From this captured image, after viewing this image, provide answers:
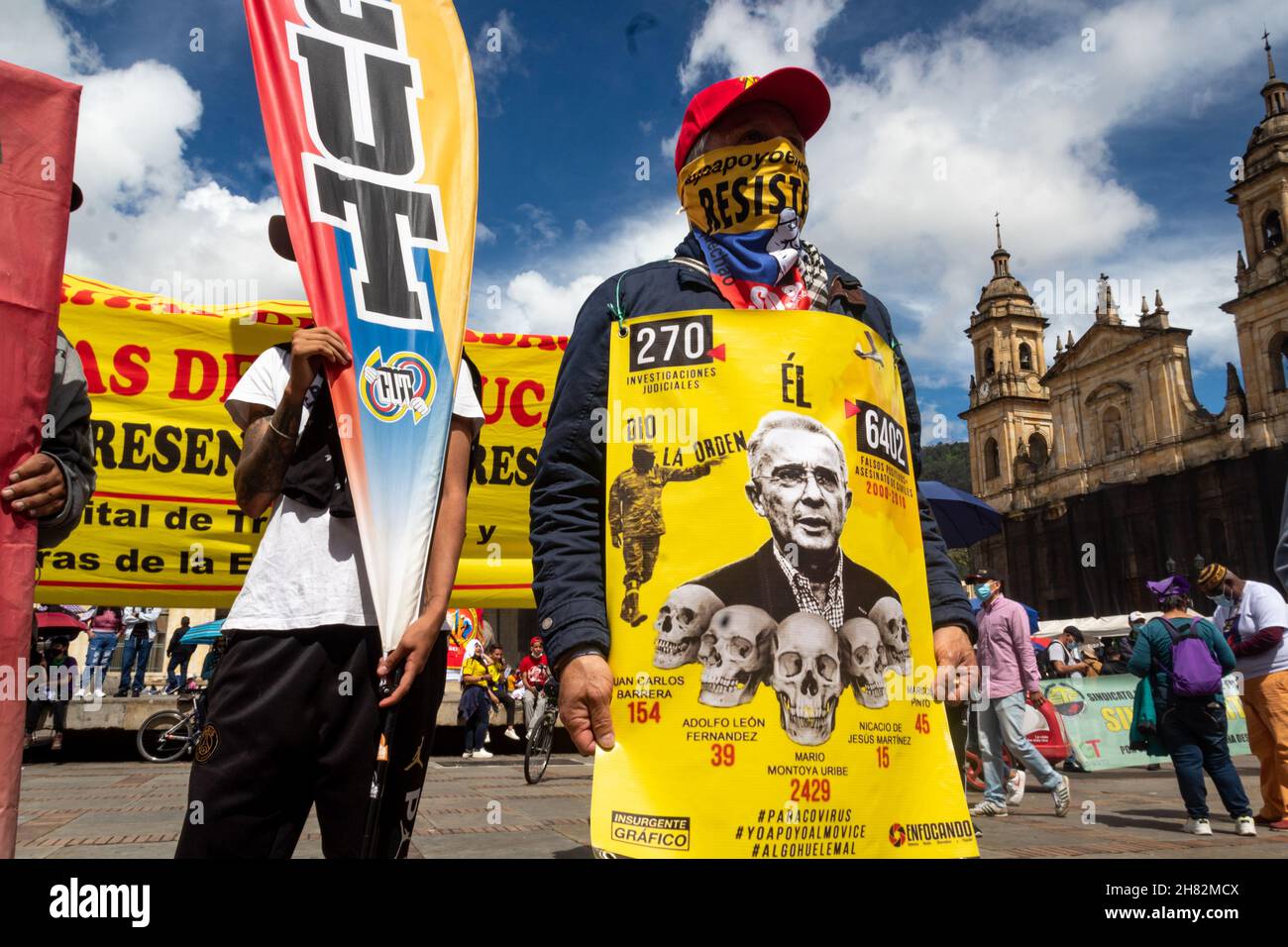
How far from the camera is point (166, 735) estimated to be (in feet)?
31.1

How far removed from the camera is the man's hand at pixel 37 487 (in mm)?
1775

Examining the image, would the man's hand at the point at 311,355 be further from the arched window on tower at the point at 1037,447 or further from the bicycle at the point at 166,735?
the arched window on tower at the point at 1037,447

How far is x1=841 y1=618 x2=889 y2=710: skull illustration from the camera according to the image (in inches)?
64.4

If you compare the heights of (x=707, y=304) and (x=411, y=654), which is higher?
(x=707, y=304)

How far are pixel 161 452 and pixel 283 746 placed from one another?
17.4 ft

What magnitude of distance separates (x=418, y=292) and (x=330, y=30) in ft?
2.59

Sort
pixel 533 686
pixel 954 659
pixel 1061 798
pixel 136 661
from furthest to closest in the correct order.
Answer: pixel 136 661 < pixel 533 686 < pixel 1061 798 < pixel 954 659

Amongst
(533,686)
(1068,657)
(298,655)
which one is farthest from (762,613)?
(1068,657)

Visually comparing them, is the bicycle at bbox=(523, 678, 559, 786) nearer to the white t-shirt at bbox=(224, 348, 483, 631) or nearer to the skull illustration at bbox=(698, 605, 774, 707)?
the white t-shirt at bbox=(224, 348, 483, 631)

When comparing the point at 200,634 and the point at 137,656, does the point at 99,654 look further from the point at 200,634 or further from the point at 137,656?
the point at 200,634

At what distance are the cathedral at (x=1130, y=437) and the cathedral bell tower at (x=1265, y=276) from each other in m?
0.07

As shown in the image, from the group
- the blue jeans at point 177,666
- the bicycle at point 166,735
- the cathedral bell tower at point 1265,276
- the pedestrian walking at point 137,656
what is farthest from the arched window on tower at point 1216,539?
the bicycle at point 166,735
